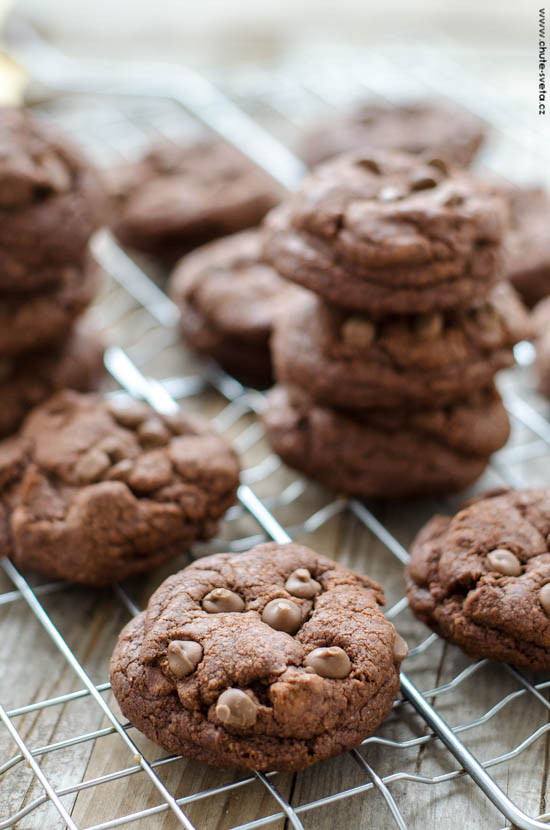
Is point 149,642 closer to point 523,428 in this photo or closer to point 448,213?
point 448,213

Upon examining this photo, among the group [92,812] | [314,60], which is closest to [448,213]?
[92,812]

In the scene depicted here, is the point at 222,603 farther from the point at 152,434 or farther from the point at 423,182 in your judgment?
the point at 423,182

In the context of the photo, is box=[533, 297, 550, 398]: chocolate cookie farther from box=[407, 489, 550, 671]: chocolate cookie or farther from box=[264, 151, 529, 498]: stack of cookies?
box=[407, 489, 550, 671]: chocolate cookie

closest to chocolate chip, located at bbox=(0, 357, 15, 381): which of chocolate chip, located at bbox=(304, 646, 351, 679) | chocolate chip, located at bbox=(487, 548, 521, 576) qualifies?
chocolate chip, located at bbox=(304, 646, 351, 679)

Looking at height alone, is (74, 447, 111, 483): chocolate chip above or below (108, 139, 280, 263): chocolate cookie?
below

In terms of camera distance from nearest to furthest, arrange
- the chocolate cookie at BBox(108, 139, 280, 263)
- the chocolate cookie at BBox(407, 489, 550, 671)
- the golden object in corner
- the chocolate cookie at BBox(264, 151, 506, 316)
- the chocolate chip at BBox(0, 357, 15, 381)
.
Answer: the chocolate cookie at BBox(407, 489, 550, 671) < the chocolate cookie at BBox(264, 151, 506, 316) < the chocolate chip at BBox(0, 357, 15, 381) < the chocolate cookie at BBox(108, 139, 280, 263) < the golden object in corner

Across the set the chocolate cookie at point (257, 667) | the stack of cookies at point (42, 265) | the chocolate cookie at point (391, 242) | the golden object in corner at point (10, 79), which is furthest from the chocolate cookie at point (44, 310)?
the golden object in corner at point (10, 79)

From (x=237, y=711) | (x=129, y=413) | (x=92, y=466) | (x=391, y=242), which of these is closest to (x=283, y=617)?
(x=237, y=711)
